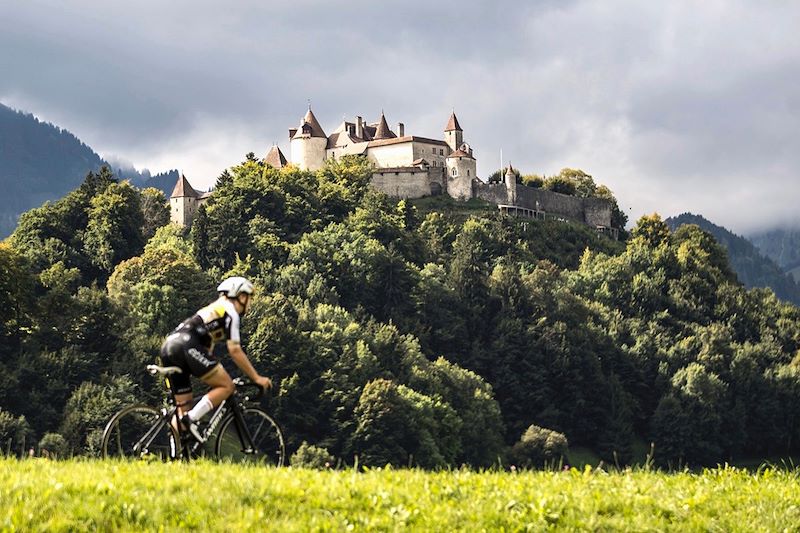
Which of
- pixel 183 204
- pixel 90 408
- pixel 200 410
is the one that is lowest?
pixel 90 408

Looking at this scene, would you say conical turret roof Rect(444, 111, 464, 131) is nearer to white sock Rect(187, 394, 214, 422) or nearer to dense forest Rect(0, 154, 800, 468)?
dense forest Rect(0, 154, 800, 468)

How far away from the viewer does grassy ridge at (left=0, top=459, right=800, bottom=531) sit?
14.9 meters

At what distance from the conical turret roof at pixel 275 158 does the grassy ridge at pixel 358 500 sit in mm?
128046

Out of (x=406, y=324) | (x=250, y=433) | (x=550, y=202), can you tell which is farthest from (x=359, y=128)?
(x=250, y=433)

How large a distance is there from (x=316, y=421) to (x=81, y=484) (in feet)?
208

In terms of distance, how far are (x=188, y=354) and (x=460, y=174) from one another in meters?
128

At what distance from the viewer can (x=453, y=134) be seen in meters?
155

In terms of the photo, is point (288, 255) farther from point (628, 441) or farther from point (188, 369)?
point (188, 369)

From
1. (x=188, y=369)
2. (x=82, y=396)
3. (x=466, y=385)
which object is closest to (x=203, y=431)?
(x=188, y=369)

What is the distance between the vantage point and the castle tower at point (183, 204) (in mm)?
131875

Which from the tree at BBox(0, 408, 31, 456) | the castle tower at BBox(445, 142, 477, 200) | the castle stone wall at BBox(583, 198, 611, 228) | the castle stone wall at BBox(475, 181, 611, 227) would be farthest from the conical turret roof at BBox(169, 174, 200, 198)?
the tree at BBox(0, 408, 31, 456)

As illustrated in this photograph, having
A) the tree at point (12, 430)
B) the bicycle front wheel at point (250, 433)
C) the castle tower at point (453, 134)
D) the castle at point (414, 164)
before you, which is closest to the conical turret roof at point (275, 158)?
the castle at point (414, 164)

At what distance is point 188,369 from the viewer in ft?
55.5

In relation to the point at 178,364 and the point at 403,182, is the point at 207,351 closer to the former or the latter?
the point at 178,364
